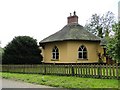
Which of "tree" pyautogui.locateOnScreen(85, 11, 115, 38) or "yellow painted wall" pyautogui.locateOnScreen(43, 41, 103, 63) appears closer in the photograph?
"yellow painted wall" pyautogui.locateOnScreen(43, 41, 103, 63)

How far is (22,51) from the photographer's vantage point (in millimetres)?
29281

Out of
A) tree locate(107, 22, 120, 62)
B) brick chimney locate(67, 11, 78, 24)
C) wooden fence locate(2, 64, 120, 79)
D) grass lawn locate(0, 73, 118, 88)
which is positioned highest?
brick chimney locate(67, 11, 78, 24)

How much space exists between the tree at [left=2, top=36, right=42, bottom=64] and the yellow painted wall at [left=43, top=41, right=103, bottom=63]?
108 inches

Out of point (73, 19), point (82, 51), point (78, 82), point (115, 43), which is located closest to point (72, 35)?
point (82, 51)

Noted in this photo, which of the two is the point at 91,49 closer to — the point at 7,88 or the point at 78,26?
Answer: the point at 78,26

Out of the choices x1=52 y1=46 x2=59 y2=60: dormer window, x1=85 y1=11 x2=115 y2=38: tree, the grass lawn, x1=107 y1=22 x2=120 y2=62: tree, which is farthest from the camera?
x1=85 y1=11 x2=115 y2=38: tree

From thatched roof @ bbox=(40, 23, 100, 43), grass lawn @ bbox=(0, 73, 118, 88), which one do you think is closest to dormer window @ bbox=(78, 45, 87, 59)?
thatched roof @ bbox=(40, 23, 100, 43)

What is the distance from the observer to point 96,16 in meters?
64.1

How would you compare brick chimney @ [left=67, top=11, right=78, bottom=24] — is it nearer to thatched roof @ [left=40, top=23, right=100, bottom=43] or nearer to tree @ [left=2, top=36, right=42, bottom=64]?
thatched roof @ [left=40, top=23, right=100, bottom=43]

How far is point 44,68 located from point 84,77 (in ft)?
14.3

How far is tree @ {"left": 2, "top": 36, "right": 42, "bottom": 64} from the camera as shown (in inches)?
1130

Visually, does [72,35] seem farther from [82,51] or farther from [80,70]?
[80,70]

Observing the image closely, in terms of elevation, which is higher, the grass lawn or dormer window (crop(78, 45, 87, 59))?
dormer window (crop(78, 45, 87, 59))

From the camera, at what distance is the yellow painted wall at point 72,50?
3019 centimetres
